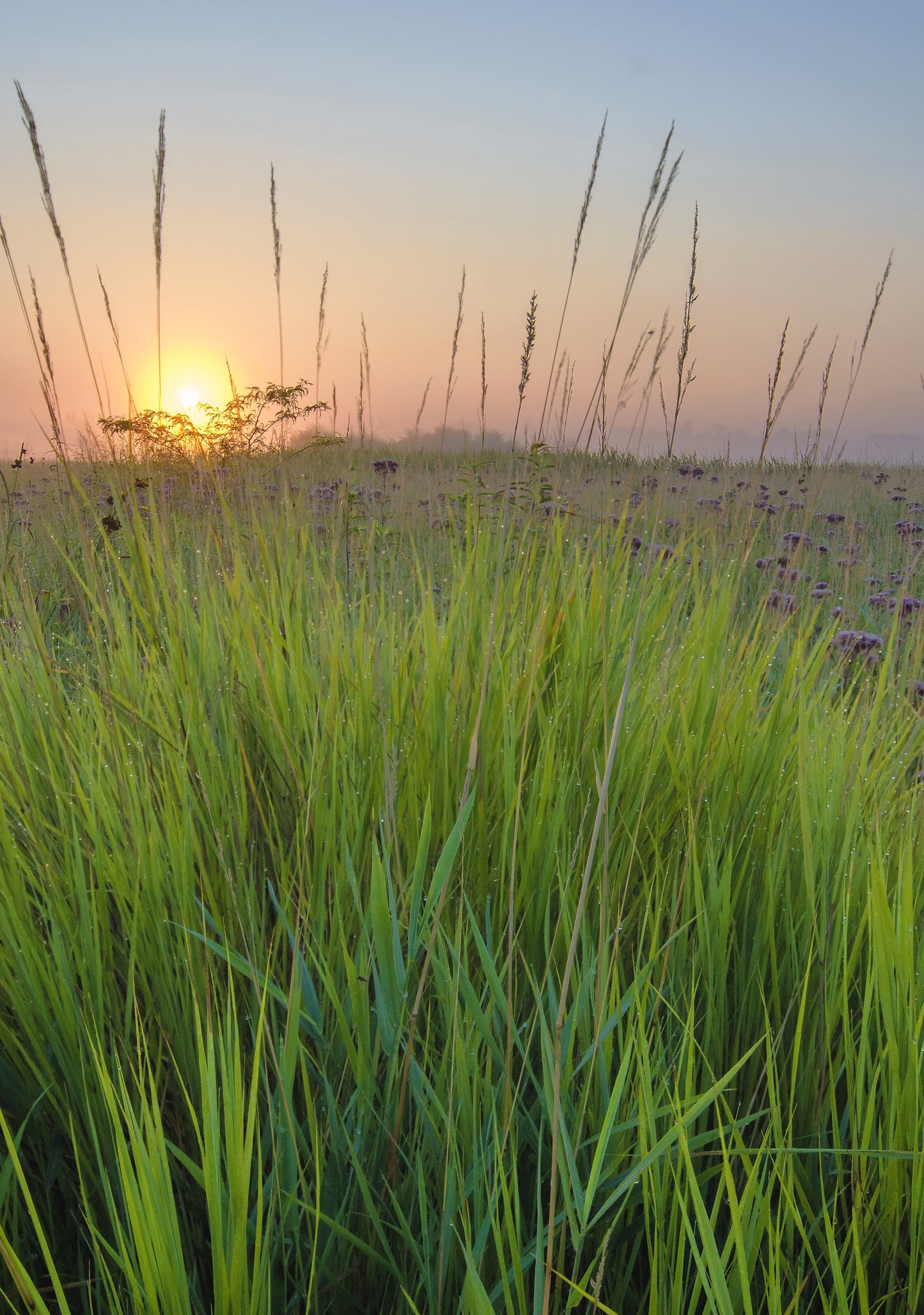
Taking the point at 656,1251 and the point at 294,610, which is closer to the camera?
the point at 656,1251

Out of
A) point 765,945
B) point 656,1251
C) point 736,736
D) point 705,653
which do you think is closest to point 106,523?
point 705,653

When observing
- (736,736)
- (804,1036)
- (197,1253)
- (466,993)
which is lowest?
(197,1253)

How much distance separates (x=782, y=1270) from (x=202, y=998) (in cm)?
68

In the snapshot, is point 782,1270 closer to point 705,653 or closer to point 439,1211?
point 439,1211

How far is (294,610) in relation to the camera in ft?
6.02

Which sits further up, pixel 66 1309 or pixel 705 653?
pixel 705 653

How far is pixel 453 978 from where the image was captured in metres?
0.96

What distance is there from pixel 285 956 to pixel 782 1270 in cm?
65

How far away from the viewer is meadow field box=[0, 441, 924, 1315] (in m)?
0.70

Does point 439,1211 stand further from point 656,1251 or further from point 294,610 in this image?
point 294,610

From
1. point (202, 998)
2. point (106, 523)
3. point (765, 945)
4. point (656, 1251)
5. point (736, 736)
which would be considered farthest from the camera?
point (106, 523)

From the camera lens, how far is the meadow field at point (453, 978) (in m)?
0.70

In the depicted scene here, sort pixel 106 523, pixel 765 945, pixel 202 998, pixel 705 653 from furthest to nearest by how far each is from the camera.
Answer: pixel 106 523
pixel 705 653
pixel 765 945
pixel 202 998

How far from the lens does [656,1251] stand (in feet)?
2.25
